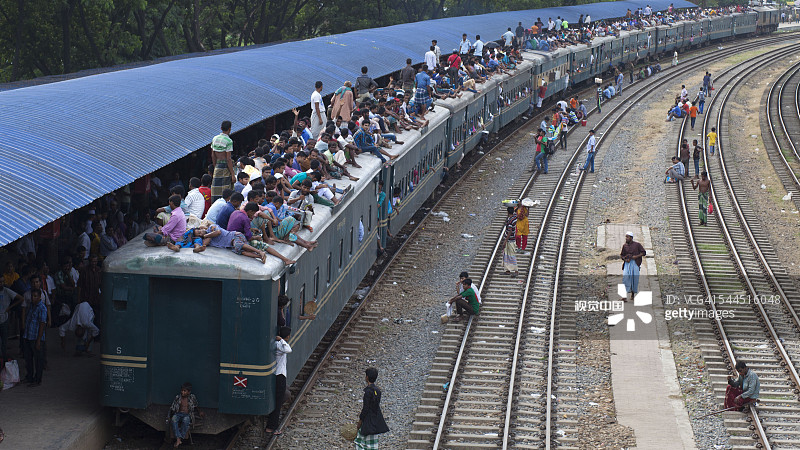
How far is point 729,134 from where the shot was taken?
39094 millimetres

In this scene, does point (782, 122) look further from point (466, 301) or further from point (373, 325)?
point (373, 325)

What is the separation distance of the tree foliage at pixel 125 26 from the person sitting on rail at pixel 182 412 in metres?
24.4

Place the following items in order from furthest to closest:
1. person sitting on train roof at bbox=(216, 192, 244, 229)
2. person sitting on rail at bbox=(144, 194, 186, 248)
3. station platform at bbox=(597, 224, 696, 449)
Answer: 1. station platform at bbox=(597, 224, 696, 449)
2. person sitting on train roof at bbox=(216, 192, 244, 229)
3. person sitting on rail at bbox=(144, 194, 186, 248)

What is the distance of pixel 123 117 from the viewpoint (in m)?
15.0

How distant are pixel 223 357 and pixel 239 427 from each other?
1.64 meters

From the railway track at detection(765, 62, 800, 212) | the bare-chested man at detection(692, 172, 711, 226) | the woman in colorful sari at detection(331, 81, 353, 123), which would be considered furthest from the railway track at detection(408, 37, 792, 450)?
the railway track at detection(765, 62, 800, 212)

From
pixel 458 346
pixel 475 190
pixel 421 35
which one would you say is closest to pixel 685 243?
pixel 475 190

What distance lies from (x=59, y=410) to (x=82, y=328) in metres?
1.93

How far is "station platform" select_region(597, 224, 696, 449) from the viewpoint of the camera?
13.6 m

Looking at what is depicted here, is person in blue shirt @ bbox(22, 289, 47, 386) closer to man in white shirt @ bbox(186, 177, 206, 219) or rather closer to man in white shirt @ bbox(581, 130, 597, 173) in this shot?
man in white shirt @ bbox(186, 177, 206, 219)

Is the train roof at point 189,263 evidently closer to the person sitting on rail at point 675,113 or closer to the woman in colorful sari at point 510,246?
the woman in colorful sari at point 510,246

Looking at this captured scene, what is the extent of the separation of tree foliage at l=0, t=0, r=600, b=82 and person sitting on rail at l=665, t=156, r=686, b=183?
66.0 feet

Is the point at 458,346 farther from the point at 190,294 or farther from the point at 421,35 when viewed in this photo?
the point at 421,35

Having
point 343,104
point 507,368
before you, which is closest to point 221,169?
point 507,368
